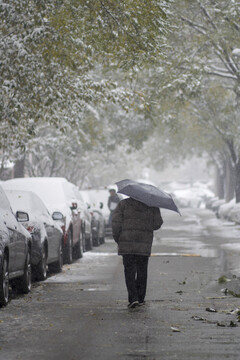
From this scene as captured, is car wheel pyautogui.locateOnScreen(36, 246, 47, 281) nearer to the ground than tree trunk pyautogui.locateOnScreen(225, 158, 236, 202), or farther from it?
nearer to the ground

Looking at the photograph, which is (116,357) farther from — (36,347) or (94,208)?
(94,208)

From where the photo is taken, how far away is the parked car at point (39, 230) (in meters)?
14.0

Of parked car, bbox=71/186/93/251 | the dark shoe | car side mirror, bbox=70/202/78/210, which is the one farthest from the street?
parked car, bbox=71/186/93/251

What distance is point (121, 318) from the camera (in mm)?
9695

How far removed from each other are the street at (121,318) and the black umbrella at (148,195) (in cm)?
135

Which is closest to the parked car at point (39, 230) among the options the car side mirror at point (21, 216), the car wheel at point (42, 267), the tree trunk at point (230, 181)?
the car wheel at point (42, 267)

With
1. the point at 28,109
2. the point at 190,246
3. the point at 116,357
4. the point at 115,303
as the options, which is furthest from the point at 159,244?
the point at 116,357

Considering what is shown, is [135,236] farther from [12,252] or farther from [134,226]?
[12,252]

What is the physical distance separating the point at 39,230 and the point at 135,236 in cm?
357

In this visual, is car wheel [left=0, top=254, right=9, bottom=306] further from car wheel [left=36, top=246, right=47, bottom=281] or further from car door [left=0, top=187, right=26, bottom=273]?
car wheel [left=36, top=246, right=47, bottom=281]

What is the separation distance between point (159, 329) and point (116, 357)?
5.49 ft

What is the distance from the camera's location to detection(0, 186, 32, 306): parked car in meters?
10.5

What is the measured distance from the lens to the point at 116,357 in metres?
7.20

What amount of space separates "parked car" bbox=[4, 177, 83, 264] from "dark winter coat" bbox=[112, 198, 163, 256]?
21.2 ft
